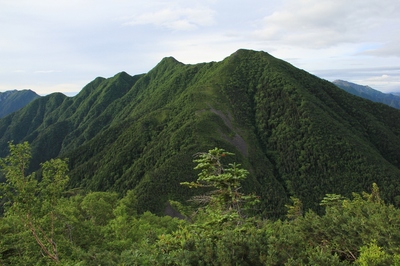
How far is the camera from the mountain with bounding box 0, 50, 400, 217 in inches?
4624

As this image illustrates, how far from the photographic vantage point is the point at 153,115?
169 m

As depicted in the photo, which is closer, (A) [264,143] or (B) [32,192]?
(B) [32,192]

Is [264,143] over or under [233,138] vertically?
under

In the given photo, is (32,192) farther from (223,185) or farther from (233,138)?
(233,138)

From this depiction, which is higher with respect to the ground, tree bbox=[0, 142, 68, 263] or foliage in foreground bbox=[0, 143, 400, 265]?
tree bbox=[0, 142, 68, 263]

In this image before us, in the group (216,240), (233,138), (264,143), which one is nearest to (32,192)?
(216,240)

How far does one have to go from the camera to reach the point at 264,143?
150000mm

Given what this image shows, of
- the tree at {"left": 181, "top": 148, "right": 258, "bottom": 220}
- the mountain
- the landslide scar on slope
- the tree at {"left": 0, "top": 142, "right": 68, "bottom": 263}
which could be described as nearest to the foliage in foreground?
the tree at {"left": 0, "top": 142, "right": 68, "bottom": 263}

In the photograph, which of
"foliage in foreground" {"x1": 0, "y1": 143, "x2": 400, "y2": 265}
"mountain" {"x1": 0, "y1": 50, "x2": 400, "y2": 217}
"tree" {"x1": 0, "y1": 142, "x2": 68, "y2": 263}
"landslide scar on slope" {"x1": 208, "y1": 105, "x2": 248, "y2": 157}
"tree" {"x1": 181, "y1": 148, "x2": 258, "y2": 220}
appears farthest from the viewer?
"landslide scar on slope" {"x1": 208, "y1": 105, "x2": 248, "y2": 157}

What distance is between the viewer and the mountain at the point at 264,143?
117438 mm

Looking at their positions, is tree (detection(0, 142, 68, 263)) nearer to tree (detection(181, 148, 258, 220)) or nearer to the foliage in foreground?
the foliage in foreground

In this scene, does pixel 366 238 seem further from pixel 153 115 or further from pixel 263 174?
pixel 153 115

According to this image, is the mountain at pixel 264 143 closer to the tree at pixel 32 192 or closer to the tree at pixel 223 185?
the tree at pixel 223 185

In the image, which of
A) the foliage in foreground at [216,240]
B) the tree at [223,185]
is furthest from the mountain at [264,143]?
the foliage in foreground at [216,240]
